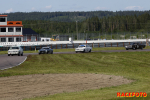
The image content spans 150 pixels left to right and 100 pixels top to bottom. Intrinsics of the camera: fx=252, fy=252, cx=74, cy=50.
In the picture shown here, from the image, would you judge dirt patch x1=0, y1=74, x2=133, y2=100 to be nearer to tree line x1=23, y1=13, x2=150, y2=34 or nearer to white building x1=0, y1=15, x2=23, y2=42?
white building x1=0, y1=15, x2=23, y2=42

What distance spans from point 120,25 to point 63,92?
166 meters

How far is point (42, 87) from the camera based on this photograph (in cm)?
1170

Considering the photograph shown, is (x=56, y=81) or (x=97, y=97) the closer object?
(x=97, y=97)

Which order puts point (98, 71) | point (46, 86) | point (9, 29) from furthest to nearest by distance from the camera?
point (9, 29) < point (98, 71) < point (46, 86)

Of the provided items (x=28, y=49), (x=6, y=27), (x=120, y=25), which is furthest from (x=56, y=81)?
(x=120, y=25)

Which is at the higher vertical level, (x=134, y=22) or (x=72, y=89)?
(x=134, y=22)

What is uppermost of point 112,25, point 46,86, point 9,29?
point 112,25

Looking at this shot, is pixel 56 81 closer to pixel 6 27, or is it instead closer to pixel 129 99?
pixel 129 99

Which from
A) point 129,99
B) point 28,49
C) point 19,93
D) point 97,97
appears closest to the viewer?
point 129,99

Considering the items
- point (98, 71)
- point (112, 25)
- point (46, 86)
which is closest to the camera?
point (46, 86)

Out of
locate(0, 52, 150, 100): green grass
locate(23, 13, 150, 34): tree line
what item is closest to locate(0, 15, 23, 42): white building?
locate(0, 52, 150, 100): green grass

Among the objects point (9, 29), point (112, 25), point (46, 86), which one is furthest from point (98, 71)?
point (112, 25)

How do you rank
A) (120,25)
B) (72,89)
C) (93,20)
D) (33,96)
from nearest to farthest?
(33,96), (72,89), (120,25), (93,20)

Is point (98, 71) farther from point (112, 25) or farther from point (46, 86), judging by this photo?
point (112, 25)
